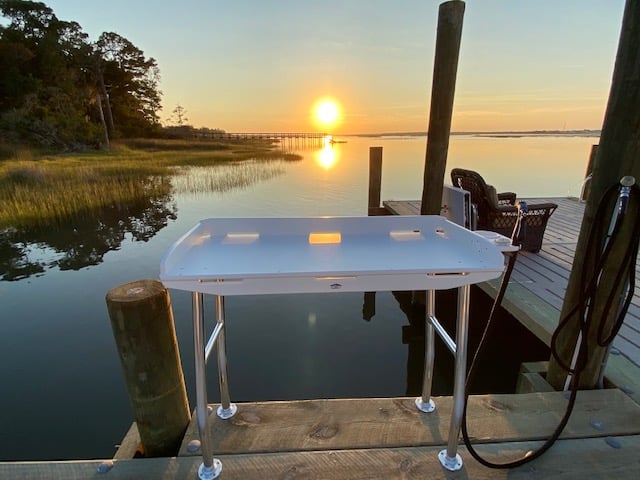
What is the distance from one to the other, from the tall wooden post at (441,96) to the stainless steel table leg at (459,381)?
93.3 inches

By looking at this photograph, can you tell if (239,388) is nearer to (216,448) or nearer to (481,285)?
(216,448)

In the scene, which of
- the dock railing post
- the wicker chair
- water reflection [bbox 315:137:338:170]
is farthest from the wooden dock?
water reflection [bbox 315:137:338:170]

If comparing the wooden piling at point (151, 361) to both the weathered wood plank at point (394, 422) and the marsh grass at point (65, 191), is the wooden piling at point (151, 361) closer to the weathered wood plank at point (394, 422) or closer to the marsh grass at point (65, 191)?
the weathered wood plank at point (394, 422)

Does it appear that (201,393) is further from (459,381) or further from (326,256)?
(459,381)

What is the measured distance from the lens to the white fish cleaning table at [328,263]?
Answer: 0.97 metres

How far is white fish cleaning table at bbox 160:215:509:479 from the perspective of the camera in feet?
3.17

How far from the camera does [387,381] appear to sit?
3.04 meters

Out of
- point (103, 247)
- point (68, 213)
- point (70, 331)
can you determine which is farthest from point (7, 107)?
point (70, 331)

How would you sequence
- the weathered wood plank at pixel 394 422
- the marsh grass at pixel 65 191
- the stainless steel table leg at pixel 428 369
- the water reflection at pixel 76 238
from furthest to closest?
1. the marsh grass at pixel 65 191
2. the water reflection at pixel 76 238
3. the stainless steel table leg at pixel 428 369
4. the weathered wood plank at pixel 394 422

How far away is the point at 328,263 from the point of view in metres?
1.10

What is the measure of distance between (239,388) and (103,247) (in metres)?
4.77

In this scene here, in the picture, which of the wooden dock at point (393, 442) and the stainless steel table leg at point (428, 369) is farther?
the stainless steel table leg at point (428, 369)

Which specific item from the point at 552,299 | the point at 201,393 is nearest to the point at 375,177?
the point at 552,299

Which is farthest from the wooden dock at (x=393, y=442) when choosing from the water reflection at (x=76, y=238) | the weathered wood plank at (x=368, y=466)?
the water reflection at (x=76, y=238)
